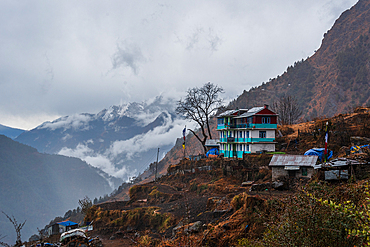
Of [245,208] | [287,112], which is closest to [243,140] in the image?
[245,208]

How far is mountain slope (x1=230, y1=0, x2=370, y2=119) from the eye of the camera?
9938 centimetres

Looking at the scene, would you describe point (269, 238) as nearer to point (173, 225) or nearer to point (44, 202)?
point (173, 225)

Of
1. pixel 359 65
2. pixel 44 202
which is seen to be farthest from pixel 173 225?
pixel 44 202

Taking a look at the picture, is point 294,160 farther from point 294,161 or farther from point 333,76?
point 333,76

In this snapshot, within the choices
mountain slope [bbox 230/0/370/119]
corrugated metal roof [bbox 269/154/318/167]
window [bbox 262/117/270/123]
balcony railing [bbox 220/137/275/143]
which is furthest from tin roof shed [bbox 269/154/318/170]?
mountain slope [bbox 230/0/370/119]

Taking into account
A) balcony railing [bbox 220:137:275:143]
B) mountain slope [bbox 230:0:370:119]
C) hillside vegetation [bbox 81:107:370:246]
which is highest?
mountain slope [bbox 230:0:370:119]

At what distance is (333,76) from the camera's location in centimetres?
10969

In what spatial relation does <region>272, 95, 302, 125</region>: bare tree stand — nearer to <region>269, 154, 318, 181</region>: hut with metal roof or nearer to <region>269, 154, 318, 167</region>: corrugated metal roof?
<region>269, 154, 318, 167</region>: corrugated metal roof

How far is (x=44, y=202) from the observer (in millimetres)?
195000

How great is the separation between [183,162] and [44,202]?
614 feet

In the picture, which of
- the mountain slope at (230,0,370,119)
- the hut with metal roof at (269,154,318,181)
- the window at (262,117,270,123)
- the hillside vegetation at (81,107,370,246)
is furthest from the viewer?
the mountain slope at (230,0,370,119)

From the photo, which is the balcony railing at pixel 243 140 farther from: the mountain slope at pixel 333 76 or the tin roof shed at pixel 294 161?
the mountain slope at pixel 333 76

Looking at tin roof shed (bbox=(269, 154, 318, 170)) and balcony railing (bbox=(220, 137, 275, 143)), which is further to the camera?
balcony railing (bbox=(220, 137, 275, 143))

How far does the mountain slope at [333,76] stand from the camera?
9938 cm
